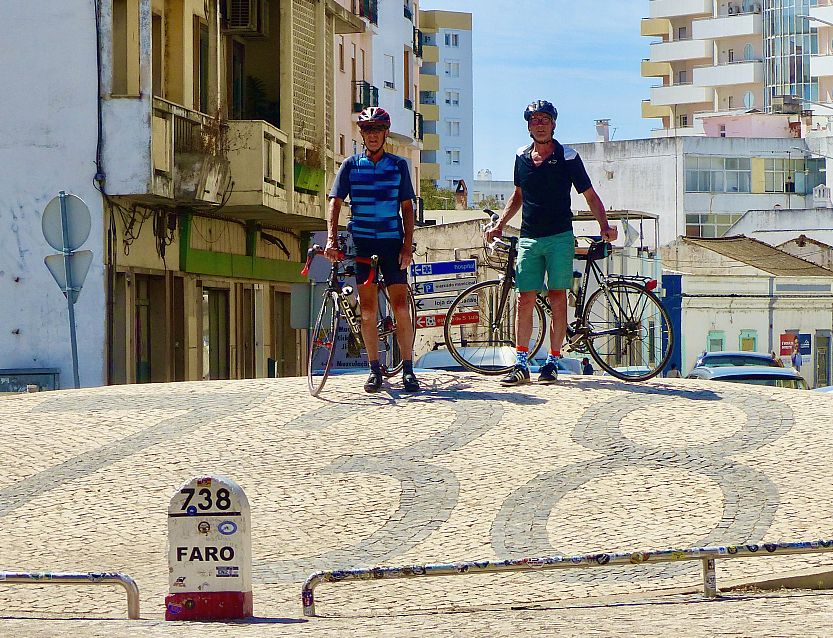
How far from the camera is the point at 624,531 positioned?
10.1 meters

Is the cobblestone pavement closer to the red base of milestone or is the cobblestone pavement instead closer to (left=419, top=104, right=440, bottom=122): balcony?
the red base of milestone

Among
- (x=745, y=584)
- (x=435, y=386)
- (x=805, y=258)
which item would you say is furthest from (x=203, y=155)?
(x=805, y=258)

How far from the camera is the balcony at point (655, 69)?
372 feet

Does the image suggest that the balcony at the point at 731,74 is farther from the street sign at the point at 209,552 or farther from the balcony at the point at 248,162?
the street sign at the point at 209,552

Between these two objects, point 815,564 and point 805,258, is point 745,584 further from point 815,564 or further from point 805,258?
point 805,258

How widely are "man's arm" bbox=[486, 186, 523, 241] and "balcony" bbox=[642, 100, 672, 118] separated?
100957 millimetres

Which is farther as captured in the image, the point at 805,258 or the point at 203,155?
the point at 805,258

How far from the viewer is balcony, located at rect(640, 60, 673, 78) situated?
113 meters

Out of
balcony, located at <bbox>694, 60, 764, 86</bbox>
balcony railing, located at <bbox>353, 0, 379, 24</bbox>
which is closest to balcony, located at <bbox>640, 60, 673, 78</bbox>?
balcony, located at <bbox>694, 60, 764, 86</bbox>

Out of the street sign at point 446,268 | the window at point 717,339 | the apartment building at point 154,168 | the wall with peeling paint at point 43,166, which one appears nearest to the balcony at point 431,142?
the window at point 717,339

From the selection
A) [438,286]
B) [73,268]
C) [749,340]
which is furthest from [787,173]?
[73,268]

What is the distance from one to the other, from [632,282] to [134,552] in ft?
17.5

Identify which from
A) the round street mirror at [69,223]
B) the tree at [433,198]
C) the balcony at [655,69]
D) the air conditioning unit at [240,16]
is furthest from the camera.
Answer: the balcony at [655,69]

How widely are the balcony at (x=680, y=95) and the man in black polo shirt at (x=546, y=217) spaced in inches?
3884
